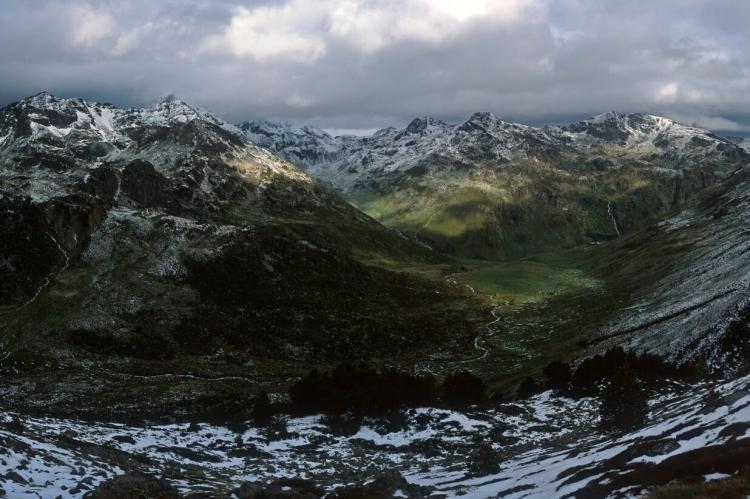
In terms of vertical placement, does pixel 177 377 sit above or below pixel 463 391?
above

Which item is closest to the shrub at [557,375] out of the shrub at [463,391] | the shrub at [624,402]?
the shrub at [624,402]

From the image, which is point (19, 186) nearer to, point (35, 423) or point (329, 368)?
point (329, 368)

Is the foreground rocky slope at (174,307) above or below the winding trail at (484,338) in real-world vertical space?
above

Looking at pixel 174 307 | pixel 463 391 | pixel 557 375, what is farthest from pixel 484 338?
pixel 174 307

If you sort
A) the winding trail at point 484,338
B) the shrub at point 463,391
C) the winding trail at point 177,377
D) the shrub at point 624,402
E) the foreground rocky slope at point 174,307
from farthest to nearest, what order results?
1. the winding trail at point 484,338
2. the foreground rocky slope at point 174,307
3. the winding trail at point 177,377
4. the shrub at point 463,391
5. the shrub at point 624,402

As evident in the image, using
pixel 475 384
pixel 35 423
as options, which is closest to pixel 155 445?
pixel 35 423

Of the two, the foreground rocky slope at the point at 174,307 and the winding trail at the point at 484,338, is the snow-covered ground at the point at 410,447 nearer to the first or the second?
the foreground rocky slope at the point at 174,307

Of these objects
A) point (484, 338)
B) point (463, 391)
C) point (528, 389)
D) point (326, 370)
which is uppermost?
point (463, 391)

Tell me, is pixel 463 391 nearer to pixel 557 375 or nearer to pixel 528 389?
pixel 528 389
